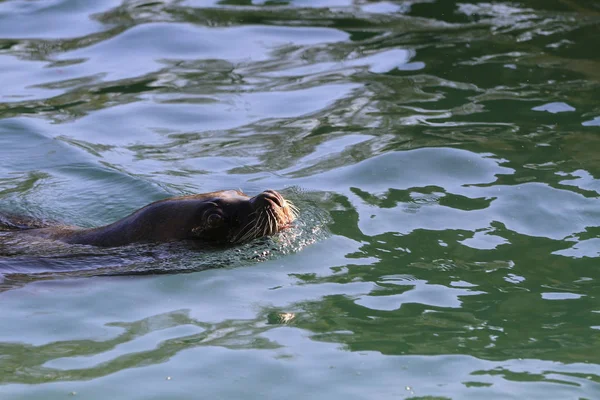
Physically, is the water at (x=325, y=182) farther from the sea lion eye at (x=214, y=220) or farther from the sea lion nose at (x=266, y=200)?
the sea lion nose at (x=266, y=200)

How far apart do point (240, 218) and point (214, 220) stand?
0.18 m

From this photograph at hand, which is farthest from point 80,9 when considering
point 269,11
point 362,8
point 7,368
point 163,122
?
point 7,368

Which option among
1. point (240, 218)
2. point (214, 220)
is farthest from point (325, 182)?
point (214, 220)

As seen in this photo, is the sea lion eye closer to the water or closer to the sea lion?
the sea lion

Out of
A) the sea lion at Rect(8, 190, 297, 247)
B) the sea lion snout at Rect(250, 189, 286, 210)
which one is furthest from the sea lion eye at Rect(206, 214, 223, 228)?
the sea lion snout at Rect(250, 189, 286, 210)

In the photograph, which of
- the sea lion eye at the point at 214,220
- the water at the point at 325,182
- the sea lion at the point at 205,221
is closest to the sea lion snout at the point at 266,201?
the sea lion at the point at 205,221

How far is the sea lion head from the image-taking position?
7.05 m

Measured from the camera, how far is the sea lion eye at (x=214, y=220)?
712cm

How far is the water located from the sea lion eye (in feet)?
0.89

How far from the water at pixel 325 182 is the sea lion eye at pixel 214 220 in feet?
0.89

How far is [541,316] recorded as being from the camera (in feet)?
19.6

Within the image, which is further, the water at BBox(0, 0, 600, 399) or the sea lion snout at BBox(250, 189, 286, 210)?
the sea lion snout at BBox(250, 189, 286, 210)

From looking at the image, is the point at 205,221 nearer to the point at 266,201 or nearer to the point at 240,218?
the point at 240,218

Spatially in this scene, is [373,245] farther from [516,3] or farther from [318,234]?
[516,3]
